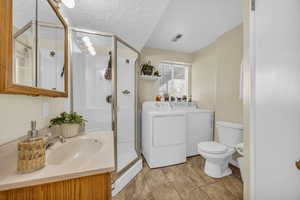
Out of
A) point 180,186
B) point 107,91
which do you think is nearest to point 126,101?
point 107,91

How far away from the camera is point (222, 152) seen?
1579 millimetres

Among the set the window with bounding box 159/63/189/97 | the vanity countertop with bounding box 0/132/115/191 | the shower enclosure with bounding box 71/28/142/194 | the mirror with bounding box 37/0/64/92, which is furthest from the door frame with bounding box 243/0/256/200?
the window with bounding box 159/63/189/97

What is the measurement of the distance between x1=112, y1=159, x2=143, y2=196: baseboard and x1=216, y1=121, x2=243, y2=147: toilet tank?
147 centimetres

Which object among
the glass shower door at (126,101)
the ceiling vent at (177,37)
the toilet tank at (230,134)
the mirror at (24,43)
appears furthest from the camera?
the ceiling vent at (177,37)

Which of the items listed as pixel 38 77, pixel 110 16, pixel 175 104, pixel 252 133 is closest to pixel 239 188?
pixel 252 133

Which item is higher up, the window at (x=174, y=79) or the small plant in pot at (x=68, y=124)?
the window at (x=174, y=79)

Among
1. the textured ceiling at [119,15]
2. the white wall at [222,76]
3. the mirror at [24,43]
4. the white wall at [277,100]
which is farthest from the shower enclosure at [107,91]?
the white wall at [222,76]

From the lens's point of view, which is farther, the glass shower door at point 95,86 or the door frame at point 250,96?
the glass shower door at point 95,86

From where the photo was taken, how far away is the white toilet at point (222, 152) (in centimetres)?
159

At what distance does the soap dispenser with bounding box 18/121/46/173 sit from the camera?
456 mm

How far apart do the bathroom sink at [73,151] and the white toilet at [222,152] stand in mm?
1508

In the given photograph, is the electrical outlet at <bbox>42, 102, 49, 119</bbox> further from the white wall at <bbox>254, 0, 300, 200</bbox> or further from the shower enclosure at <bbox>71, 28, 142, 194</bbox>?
the white wall at <bbox>254, 0, 300, 200</bbox>

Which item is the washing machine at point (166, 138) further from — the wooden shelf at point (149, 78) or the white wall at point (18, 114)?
the white wall at point (18, 114)

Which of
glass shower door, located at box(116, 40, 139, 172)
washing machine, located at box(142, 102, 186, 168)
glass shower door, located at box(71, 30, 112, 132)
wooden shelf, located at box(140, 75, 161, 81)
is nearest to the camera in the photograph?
washing machine, located at box(142, 102, 186, 168)
